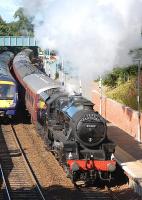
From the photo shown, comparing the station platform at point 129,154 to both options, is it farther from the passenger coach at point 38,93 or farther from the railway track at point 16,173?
the passenger coach at point 38,93

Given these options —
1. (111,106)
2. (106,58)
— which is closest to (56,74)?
(111,106)

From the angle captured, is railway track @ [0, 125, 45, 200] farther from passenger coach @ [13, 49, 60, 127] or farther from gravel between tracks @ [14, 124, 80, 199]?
passenger coach @ [13, 49, 60, 127]

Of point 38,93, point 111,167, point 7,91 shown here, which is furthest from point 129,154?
point 7,91

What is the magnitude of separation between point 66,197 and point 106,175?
5.26 ft

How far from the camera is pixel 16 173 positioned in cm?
1429

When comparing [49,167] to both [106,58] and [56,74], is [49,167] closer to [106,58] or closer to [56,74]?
[106,58]

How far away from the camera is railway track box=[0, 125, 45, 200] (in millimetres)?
12284

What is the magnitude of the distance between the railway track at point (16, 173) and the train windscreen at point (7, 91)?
257 cm

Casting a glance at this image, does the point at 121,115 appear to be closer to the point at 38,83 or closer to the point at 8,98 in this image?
the point at 38,83

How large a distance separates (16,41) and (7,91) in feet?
112

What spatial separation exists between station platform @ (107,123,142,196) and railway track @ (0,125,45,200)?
254 cm

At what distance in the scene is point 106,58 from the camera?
610 inches

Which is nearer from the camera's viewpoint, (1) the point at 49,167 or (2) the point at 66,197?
(2) the point at 66,197

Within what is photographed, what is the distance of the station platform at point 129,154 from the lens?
12.8 meters
